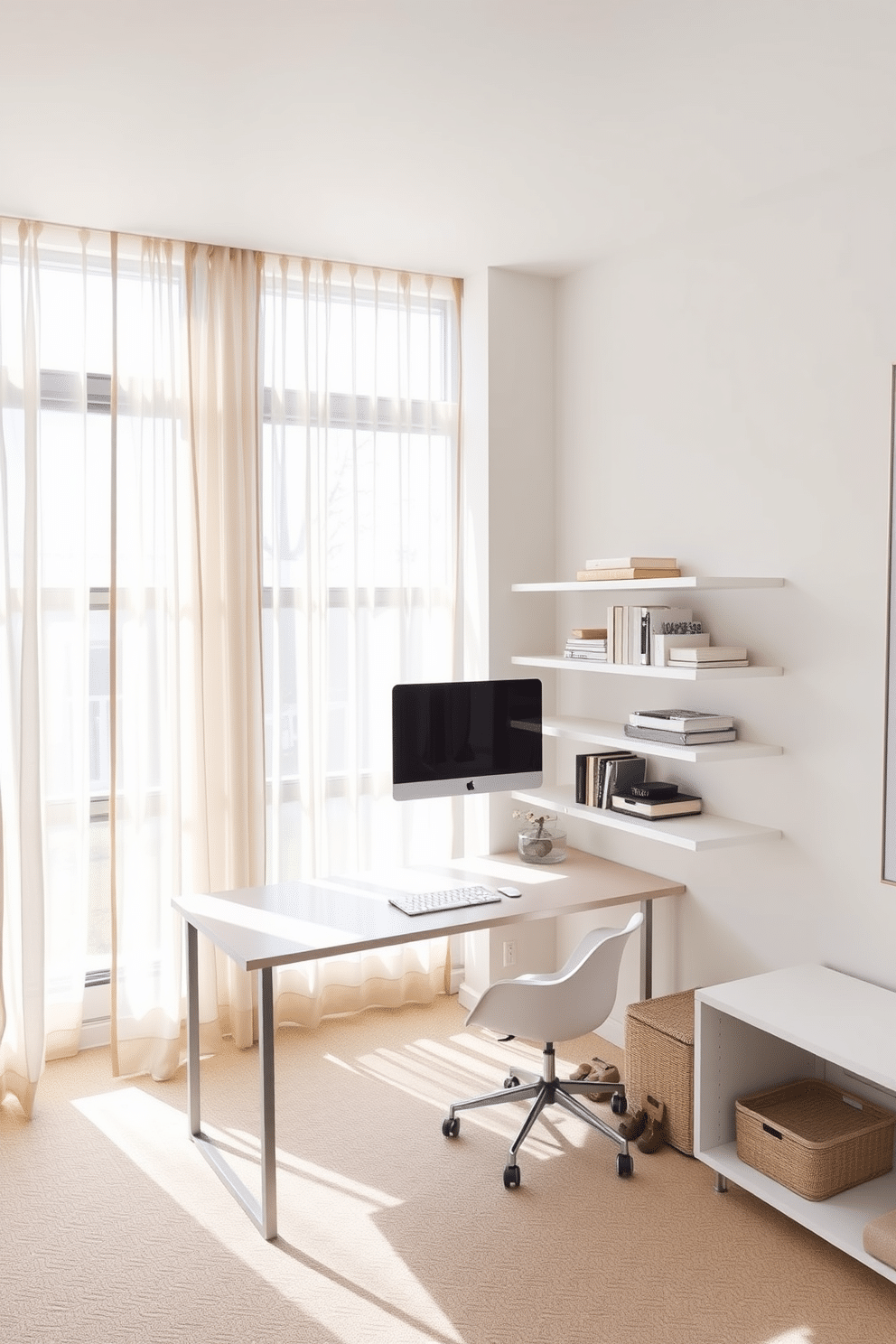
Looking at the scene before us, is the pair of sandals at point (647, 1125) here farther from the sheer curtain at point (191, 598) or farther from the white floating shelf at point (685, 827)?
the sheer curtain at point (191, 598)

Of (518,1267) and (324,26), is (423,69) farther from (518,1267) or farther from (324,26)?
(518,1267)

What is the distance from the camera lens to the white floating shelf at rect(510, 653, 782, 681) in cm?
292

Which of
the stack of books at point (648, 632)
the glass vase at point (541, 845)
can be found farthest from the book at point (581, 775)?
the stack of books at point (648, 632)

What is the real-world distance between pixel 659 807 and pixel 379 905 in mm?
929

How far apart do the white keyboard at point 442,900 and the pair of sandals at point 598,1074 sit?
730mm

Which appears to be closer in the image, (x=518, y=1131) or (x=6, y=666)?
(x=518, y=1131)

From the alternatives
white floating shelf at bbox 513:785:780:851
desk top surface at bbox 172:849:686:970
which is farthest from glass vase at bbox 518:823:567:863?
white floating shelf at bbox 513:785:780:851

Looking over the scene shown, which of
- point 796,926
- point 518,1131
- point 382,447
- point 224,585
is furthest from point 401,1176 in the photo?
point 382,447

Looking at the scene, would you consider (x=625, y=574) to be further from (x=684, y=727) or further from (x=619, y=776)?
(x=619, y=776)

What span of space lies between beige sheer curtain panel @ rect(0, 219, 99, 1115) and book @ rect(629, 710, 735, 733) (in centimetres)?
189

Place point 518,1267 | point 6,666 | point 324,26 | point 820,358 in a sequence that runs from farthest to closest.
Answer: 1. point 6,666
2. point 820,358
3. point 518,1267
4. point 324,26

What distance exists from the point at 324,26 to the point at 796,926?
262 cm

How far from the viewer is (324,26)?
83.9 inches

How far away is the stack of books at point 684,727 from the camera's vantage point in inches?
122
